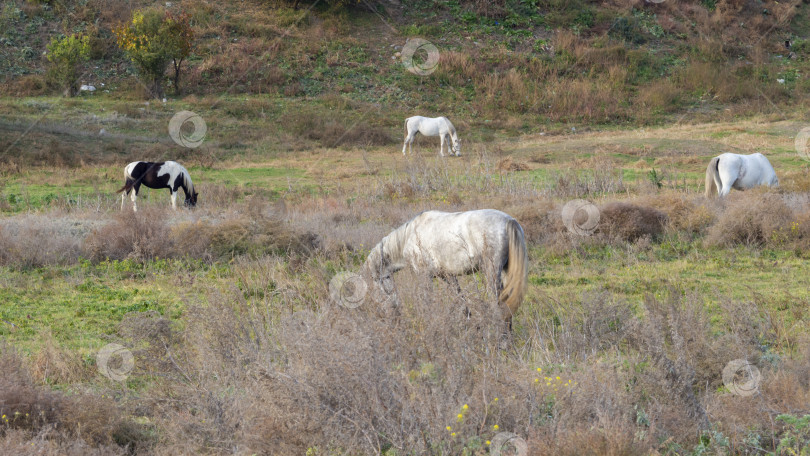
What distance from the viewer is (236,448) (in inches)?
193

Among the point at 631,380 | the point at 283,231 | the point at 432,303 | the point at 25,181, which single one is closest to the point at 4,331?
the point at 283,231

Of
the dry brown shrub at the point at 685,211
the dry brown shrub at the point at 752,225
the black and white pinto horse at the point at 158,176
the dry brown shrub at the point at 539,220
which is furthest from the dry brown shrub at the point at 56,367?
the black and white pinto horse at the point at 158,176

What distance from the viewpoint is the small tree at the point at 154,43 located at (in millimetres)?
33438

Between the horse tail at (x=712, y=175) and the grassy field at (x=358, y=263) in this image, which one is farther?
the horse tail at (x=712, y=175)

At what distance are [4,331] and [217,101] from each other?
25782 mm

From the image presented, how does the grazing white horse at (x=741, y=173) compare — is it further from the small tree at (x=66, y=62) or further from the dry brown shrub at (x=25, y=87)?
the dry brown shrub at (x=25, y=87)

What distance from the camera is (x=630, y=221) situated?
12570 mm

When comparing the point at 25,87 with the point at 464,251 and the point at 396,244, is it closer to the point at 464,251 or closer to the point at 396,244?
the point at 396,244

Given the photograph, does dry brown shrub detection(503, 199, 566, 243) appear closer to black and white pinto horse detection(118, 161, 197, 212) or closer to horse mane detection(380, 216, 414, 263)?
horse mane detection(380, 216, 414, 263)

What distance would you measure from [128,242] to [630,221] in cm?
868

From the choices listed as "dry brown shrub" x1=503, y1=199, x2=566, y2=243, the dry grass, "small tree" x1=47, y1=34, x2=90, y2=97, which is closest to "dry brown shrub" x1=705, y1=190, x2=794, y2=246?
the dry grass

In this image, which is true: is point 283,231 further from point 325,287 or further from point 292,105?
point 292,105

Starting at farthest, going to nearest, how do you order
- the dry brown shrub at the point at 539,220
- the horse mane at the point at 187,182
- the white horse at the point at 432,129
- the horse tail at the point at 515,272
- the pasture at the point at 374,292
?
1. the white horse at the point at 432,129
2. the horse mane at the point at 187,182
3. the dry brown shrub at the point at 539,220
4. the horse tail at the point at 515,272
5. the pasture at the point at 374,292

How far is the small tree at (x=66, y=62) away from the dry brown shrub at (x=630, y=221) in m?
29.0
